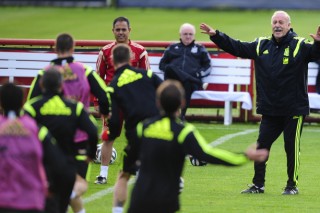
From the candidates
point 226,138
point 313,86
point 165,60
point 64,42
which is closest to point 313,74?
point 313,86

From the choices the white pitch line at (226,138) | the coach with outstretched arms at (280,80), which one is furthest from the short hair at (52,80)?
the white pitch line at (226,138)

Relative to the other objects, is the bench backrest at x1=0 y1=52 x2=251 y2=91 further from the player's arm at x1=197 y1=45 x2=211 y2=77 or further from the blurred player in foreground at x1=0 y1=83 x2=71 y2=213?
the blurred player in foreground at x1=0 y1=83 x2=71 y2=213

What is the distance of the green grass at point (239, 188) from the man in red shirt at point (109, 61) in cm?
25

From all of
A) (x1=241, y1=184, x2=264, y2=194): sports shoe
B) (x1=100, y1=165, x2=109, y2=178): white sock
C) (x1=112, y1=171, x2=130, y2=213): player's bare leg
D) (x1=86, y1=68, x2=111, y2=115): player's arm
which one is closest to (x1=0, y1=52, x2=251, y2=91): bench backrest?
(x1=100, y1=165, x2=109, y2=178): white sock

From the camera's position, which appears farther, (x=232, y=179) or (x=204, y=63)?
(x=204, y=63)

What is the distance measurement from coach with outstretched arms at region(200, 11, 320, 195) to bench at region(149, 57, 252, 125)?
6278mm

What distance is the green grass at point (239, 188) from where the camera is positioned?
12312mm

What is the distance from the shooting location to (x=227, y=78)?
65.2 feet

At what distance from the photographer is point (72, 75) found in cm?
1092

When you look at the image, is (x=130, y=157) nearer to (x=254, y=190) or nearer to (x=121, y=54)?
(x=121, y=54)

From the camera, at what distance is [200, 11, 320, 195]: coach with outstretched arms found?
515 inches

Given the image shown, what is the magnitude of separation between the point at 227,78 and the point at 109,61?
19.5 ft

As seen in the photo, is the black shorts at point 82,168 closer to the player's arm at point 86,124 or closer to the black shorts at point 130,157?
the black shorts at point 130,157

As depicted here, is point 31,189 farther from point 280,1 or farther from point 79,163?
point 280,1
